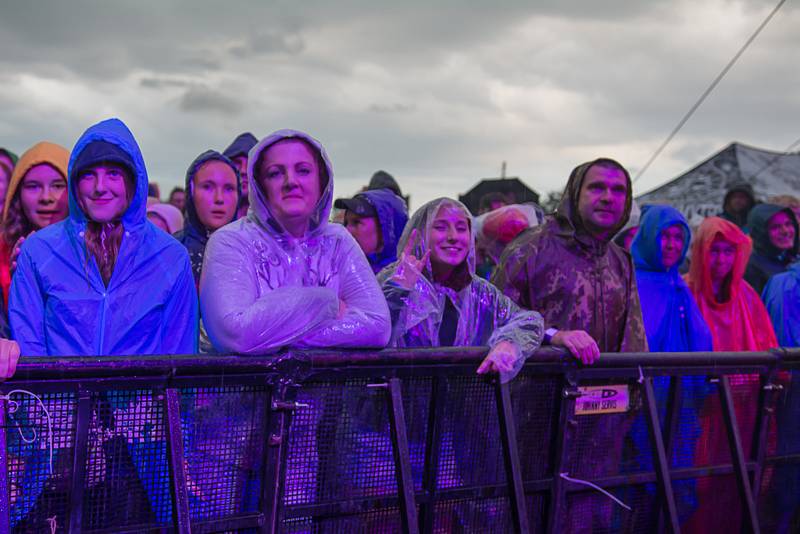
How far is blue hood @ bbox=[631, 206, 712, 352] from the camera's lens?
568 centimetres

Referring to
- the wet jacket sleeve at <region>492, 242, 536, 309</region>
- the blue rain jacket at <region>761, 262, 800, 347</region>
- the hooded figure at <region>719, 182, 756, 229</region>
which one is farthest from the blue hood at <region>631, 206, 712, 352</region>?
the hooded figure at <region>719, 182, 756, 229</region>

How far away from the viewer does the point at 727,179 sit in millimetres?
14539

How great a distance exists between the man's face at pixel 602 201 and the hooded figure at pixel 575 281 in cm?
4

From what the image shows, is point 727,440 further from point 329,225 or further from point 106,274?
point 106,274

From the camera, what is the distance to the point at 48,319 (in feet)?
10.0

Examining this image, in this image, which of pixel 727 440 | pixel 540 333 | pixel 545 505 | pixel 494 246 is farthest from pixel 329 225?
pixel 494 246

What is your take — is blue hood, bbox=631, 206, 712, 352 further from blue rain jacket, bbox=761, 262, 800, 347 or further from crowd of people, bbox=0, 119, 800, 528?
blue rain jacket, bbox=761, 262, 800, 347

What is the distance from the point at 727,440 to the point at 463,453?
1.61 metres

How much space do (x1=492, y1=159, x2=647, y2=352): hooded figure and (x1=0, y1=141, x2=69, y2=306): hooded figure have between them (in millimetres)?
2414

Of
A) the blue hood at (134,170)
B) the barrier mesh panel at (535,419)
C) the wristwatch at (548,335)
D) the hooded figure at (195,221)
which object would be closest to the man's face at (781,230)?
the wristwatch at (548,335)

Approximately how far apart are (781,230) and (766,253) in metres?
Answer: 0.25

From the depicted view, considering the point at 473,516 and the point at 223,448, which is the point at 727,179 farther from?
the point at 223,448

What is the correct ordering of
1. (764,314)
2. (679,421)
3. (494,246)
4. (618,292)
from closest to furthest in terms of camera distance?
1. (679,421)
2. (618,292)
3. (764,314)
4. (494,246)

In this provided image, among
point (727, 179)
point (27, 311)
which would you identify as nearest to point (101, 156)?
point (27, 311)
